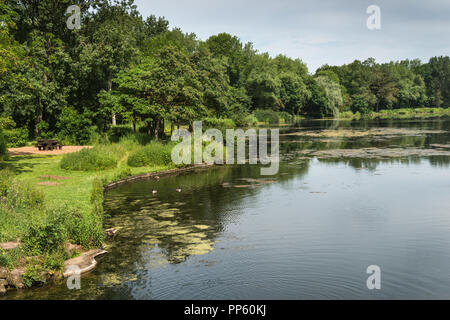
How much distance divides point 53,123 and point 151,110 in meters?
16.8

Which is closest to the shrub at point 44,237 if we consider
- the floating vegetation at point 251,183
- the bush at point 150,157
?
the floating vegetation at point 251,183

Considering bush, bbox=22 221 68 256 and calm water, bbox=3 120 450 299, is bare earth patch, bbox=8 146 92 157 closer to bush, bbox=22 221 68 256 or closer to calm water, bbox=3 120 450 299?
calm water, bbox=3 120 450 299

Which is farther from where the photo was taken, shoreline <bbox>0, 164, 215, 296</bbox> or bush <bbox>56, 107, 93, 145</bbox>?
bush <bbox>56, 107, 93, 145</bbox>

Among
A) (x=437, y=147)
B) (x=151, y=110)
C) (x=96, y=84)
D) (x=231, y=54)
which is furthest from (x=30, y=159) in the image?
(x=231, y=54)

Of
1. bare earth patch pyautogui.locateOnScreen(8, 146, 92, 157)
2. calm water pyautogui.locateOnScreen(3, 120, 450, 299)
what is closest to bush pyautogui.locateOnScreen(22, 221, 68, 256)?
calm water pyautogui.locateOnScreen(3, 120, 450, 299)

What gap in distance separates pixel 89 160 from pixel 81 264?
18721 millimetres

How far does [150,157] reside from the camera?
34906 millimetres

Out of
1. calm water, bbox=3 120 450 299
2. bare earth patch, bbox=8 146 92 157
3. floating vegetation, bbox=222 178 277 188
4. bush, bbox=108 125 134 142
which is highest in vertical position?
bush, bbox=108 125 134 142

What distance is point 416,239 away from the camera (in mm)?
16828

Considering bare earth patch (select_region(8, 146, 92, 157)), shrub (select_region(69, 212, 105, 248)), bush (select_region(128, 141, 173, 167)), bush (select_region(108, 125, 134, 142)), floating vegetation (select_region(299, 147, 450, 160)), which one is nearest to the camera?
shrub (select_region(69, 212, 105, 248))

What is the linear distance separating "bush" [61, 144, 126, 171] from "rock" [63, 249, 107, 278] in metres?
17.2

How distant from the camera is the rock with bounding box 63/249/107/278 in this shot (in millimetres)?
13461

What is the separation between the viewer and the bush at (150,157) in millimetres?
34319
